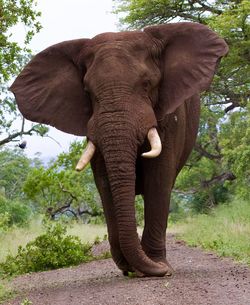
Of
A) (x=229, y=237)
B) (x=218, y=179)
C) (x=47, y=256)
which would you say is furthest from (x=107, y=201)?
(x=218, y=179)

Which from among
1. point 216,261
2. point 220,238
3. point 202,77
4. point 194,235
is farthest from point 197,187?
point 202,77

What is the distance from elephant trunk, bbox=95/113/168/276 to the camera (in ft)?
28.2

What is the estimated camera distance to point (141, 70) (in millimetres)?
9258

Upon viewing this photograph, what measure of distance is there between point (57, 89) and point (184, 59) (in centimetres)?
168

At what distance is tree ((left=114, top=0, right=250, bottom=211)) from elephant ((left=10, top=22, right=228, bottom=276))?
1300cm

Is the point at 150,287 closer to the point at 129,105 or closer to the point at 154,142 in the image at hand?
the point at 154,142

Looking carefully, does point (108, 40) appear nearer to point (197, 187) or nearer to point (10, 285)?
point (10, 285)

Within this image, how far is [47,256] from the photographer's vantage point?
45.6ft

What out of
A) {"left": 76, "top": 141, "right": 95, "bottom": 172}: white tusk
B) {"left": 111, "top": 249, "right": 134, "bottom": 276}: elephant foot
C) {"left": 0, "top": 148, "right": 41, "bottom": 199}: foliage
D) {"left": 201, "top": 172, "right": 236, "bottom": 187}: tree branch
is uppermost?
{"left": 0, "top": 148, "right": 41, "bottom": 199}: foliage

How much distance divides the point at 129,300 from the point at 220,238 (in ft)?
28.4

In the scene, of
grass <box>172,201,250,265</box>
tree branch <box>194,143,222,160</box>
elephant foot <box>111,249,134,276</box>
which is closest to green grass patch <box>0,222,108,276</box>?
grass <box>172,201,250,265</box>

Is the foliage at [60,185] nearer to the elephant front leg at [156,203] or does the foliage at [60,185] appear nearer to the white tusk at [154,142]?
the elephant front leg at [156,203]

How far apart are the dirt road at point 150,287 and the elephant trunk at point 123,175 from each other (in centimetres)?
48

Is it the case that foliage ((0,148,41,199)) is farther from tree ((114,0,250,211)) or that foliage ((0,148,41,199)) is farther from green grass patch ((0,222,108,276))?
green grass patch ((0,222,108,276))
